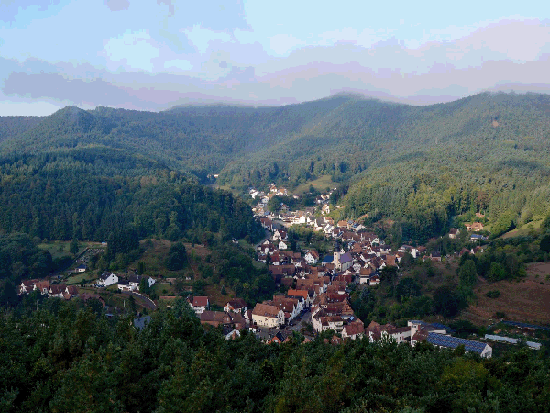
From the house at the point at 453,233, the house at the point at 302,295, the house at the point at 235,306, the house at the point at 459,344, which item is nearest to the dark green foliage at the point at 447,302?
the house at the point at 459,344

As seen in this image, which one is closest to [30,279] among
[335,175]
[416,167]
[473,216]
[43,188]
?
[43,188]

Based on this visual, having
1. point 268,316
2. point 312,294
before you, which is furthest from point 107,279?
point 312,294

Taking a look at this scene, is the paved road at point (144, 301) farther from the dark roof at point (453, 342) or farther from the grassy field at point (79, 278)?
the dark roof at point (453, 342)

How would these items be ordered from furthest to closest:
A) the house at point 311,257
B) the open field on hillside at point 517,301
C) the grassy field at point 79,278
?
the house at point 311,257 < the grassy field at point 79,278 < the open field on hillside at point 517,301

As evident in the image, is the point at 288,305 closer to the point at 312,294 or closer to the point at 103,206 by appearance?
the point at 312,294

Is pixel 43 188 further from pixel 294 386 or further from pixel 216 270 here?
pixel 294 386
